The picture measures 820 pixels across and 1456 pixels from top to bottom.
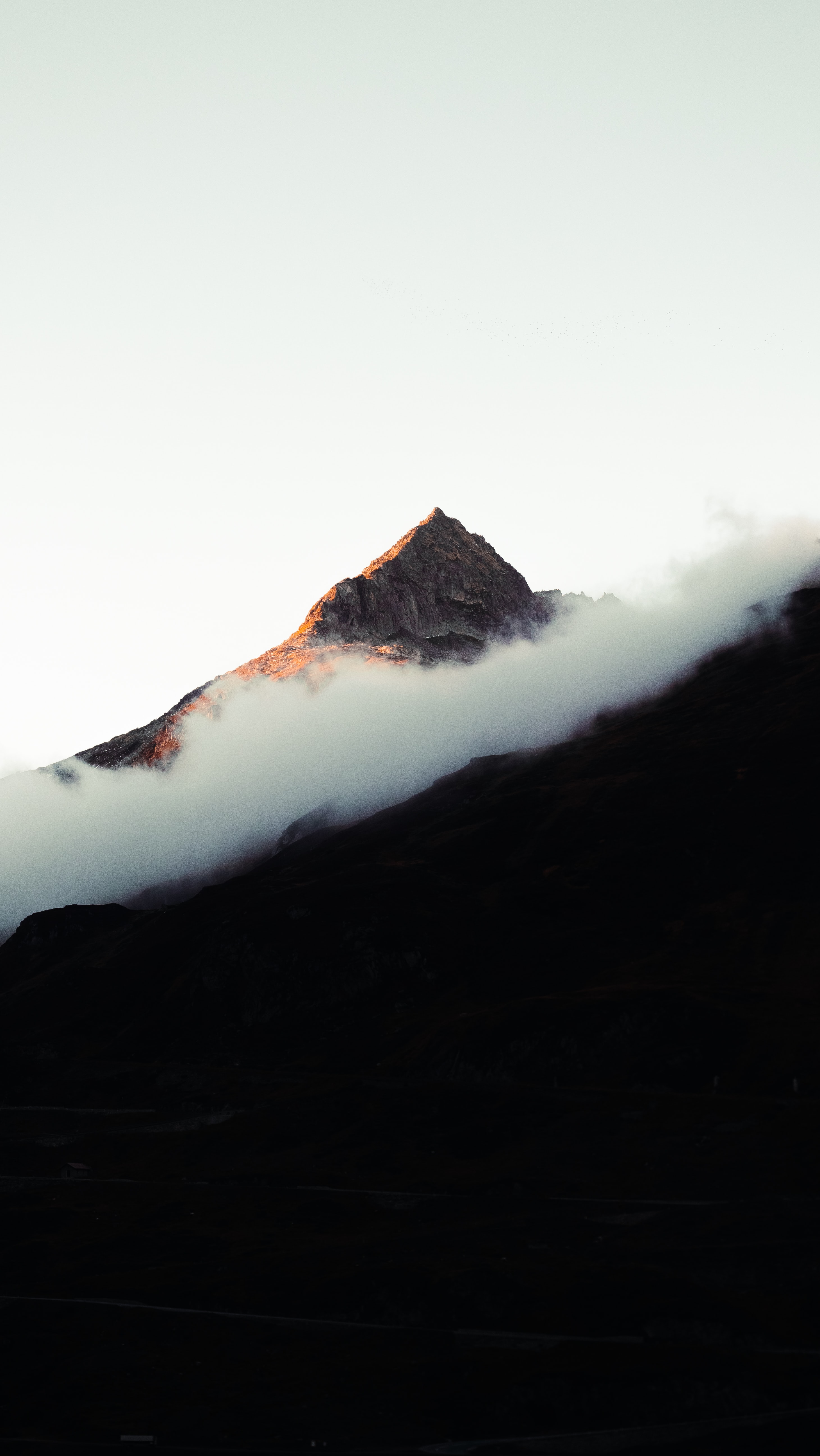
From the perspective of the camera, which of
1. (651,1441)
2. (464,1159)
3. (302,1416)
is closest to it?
(651,1441)

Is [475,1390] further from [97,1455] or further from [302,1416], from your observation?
[97,1455]

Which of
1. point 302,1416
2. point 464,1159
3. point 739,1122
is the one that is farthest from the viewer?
point 464,1159

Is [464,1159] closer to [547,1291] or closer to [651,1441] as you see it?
[547,1291]

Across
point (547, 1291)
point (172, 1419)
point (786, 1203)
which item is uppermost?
point (172, 1419)

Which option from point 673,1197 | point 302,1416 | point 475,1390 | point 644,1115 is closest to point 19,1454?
point 302,1416

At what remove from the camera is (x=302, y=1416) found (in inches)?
4626

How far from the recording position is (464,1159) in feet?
652

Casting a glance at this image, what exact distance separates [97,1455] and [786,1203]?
90801 mm

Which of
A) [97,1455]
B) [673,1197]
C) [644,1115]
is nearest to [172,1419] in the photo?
[97,1455]

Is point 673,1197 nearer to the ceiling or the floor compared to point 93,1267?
nearer to the floor

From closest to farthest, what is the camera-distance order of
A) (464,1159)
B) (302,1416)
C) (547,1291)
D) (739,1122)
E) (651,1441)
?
(651,1441) < (302,1416) < (547,1291) < (739,1122) < (464,1159)

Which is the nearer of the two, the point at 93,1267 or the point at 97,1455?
the point at 97,1455

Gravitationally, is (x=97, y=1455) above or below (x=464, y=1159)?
above

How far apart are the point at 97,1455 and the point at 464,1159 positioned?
94612 millimetres
